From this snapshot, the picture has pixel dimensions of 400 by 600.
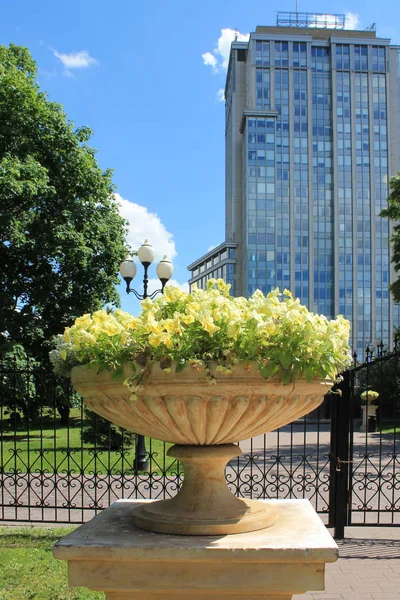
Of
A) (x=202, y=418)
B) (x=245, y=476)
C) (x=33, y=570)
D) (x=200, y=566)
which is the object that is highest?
(x=202, y=418)

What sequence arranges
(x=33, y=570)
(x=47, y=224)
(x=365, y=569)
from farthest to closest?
(x=47, y=224) < (x=365, y=569) < (x=33, y=570)

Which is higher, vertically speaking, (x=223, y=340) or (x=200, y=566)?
(x=223, y=340)

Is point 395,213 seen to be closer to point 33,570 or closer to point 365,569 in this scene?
point 365,569

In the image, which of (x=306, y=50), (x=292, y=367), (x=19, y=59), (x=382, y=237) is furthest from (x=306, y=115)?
(x=292, y=367)

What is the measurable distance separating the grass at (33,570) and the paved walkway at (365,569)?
1924mm

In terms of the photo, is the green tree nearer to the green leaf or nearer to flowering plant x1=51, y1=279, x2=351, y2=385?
flowering plant x1=51, y1=279, x2=351, y2=385

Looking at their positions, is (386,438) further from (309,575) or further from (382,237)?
(382,237)

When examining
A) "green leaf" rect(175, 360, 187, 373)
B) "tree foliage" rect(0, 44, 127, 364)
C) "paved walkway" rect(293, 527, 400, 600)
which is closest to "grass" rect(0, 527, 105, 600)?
"paved walkway" rect(293, 527, 400, 600)

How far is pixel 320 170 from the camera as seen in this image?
78000 mm

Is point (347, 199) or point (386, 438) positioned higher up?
point (347, 199)

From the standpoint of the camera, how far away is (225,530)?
2330 mm

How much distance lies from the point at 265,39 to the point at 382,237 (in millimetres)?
30428

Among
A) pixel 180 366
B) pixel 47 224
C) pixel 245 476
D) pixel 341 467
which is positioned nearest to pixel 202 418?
pixel 180 366

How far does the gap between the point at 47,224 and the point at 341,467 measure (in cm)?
1462
